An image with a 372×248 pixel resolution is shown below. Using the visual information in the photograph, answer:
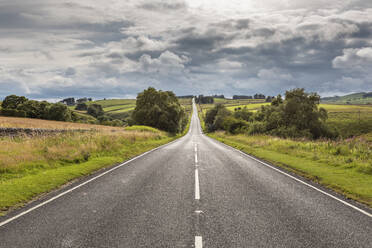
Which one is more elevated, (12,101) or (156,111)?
(12,101)

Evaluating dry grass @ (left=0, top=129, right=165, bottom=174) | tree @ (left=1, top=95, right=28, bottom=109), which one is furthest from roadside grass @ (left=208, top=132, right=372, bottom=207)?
tree @ (left=1, top=95, right=28, bottom=109)

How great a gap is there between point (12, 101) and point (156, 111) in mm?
35352

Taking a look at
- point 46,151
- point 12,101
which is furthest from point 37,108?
point 46,151

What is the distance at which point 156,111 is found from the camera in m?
56.0

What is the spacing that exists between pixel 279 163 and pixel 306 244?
11014 mm

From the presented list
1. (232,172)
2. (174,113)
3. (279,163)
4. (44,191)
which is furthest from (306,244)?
(174,113)

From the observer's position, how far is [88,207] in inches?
263

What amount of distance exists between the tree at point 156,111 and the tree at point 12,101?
27975 mm

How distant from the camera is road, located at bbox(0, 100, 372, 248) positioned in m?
4.75

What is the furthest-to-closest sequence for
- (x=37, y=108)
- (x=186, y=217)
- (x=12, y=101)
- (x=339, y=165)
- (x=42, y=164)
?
(x=37, y=108) → (x=12, y=101) → (x=339, y=165) → (x=42, y=164) → (x=186, y=217)

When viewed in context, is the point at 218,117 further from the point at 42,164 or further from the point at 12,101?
the point at 42,164

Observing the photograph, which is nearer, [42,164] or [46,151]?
[42,164]

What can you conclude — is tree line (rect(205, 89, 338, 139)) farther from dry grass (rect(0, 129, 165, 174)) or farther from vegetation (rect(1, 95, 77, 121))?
vegetation (rect(1, 95, 77, 121))

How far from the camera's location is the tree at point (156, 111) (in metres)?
56.9
